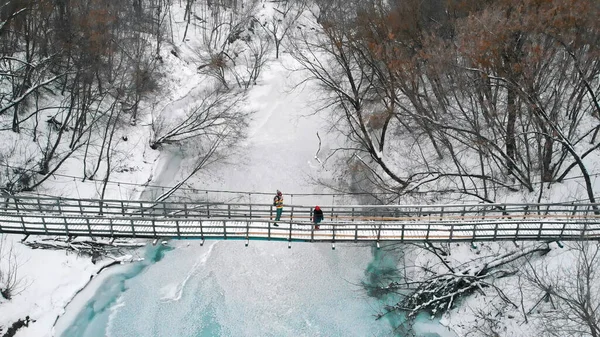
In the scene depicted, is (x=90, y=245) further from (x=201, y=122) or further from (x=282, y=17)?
(x=282, y=17)

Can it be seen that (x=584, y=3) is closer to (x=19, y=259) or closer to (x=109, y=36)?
(x=19, y=259)

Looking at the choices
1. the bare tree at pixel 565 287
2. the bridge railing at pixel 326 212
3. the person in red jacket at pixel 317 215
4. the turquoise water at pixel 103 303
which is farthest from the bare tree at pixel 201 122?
the bare tree at pixel 565 287

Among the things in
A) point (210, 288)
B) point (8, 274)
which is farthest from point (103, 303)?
point (210, 288)

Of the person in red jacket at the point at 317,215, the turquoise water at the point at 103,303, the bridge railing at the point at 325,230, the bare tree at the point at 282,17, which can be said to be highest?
the bare tree at the point at 282,17

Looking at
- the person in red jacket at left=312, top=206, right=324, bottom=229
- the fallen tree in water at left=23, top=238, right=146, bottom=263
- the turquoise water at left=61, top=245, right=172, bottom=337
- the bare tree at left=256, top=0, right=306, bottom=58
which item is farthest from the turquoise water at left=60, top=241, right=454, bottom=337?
the bare tree at left=256, top=0, right=306, bottom=58

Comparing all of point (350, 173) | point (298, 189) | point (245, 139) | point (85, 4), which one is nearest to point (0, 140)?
point (85, 4)

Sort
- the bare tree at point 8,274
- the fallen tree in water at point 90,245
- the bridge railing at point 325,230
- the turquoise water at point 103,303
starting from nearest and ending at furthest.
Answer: the bridge railing at point 325,230, the bare tree at point 8,274, the turquoise water at point 103,303, the fallen tree in water at point 90,245

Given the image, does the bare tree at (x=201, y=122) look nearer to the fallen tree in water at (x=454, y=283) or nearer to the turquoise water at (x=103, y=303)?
the turquoise water at (x=103, y=303)

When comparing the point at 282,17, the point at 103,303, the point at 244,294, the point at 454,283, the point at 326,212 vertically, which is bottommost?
the point at 103,303

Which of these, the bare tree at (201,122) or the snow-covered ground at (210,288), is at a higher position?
the bare tree at (201,122)
